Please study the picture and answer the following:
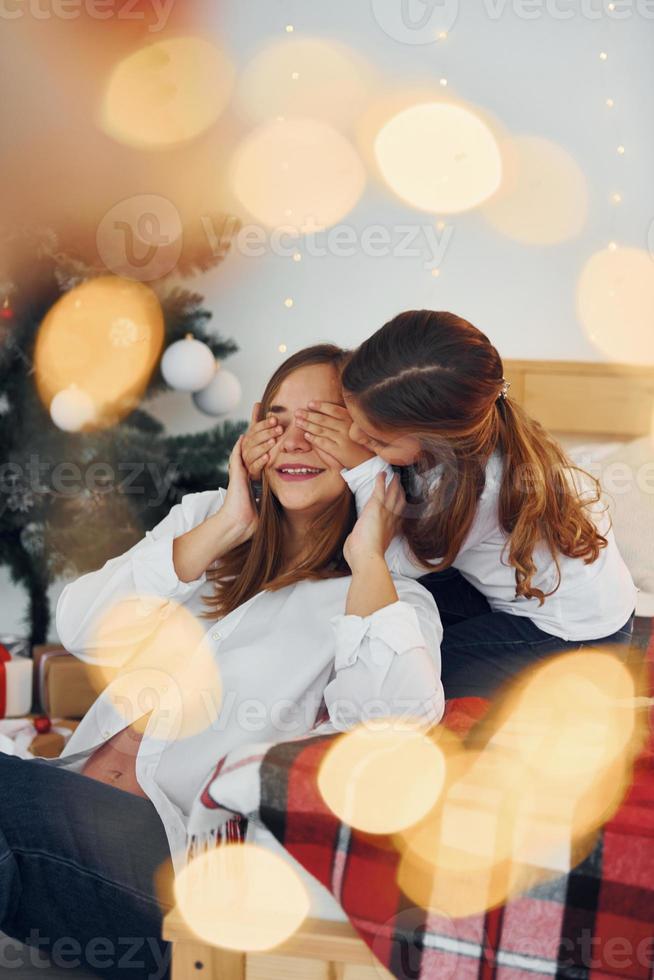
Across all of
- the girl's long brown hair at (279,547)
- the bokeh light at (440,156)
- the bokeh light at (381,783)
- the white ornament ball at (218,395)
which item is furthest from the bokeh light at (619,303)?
the bokeh light at (381,783)

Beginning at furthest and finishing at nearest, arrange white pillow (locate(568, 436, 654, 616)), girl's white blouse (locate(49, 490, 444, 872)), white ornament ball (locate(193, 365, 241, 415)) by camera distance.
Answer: white ornament ball (locate(193, 365, 241, 415)), white pillow (locate(568, 436, 654, 616)), girl's white blouse (locate(49, 490, 444, 872))

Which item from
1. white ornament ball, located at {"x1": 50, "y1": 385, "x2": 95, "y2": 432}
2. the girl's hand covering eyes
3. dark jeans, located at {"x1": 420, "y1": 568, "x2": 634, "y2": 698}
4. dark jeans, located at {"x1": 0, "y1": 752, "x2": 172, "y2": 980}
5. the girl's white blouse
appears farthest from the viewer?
white ornament ball, located at {"x1": 50, "y1": 385, "x2": 95, "y2": 432}

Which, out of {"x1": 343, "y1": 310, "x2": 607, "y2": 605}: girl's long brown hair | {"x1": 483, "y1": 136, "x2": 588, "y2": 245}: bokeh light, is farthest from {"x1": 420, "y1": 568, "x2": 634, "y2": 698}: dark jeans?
{"x1": 483, "y1": 136, "x2": 588, "y2": 245}: bokeh light

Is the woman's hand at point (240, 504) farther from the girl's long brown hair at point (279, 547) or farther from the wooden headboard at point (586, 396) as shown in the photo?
the wooden headboard at point (586, 396)

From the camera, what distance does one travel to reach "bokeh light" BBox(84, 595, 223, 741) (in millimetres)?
1345

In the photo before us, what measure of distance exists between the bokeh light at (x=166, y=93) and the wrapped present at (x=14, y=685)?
4.86 feet

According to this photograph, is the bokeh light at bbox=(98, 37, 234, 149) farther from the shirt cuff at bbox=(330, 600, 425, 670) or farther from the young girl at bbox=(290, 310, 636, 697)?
the shirt cuff at bbox=(330, 600, 425, 670)

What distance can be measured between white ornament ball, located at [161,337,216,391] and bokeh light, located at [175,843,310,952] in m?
1.55

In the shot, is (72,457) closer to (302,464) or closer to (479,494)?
(302,464)

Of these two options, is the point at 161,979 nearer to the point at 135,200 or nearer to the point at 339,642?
the point at 339,642

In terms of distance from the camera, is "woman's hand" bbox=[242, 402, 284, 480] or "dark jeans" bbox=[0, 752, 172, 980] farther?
"woman's hand" bbox=[242, 402, 284, 480]

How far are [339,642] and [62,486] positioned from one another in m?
1.45

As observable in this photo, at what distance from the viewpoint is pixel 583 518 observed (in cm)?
156

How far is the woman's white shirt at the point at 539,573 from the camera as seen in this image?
148 centimetres
